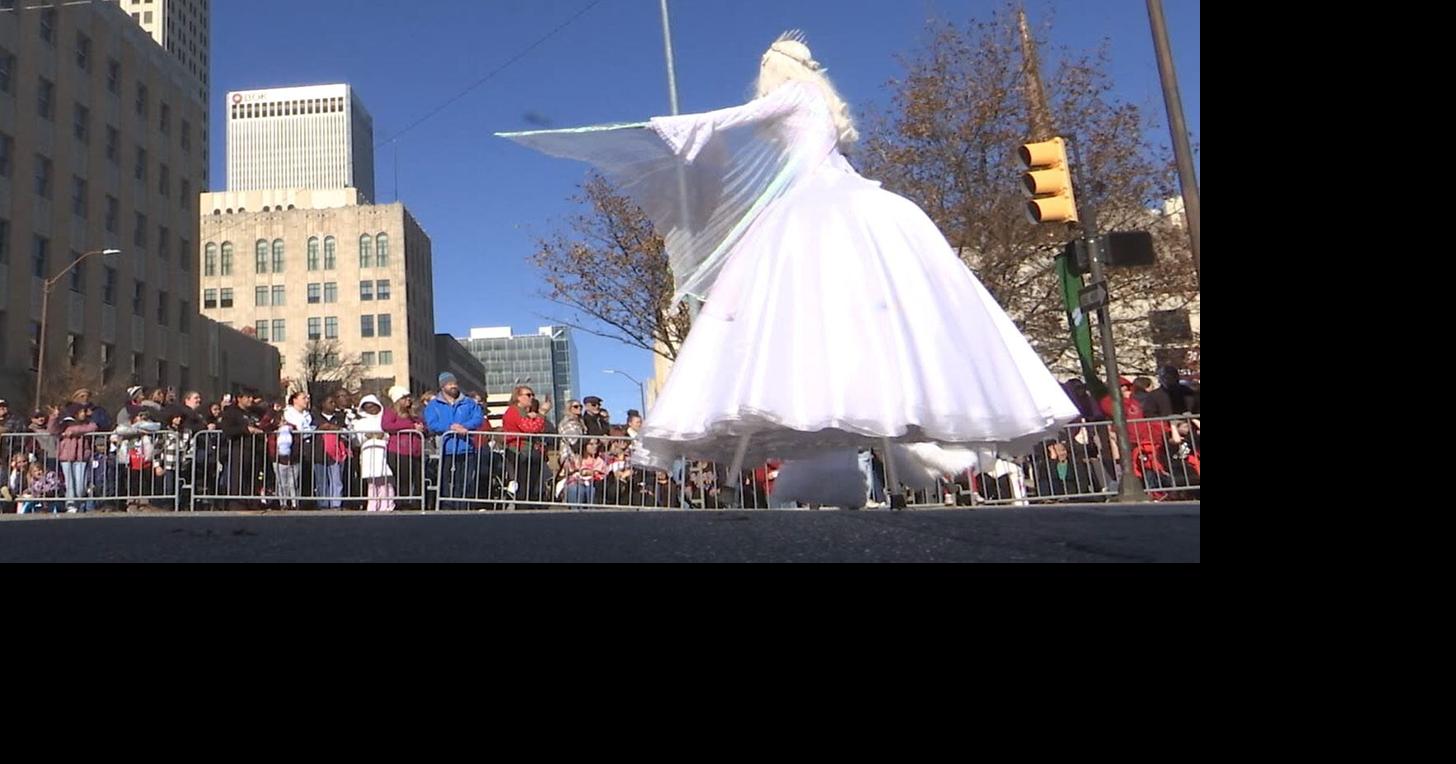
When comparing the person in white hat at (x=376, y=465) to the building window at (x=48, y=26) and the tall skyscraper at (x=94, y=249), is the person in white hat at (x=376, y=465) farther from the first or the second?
the building window at (x=48, y=26)

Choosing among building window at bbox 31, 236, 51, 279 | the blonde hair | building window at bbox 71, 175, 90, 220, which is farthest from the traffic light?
building window at bbox 31, 236, 51, 279

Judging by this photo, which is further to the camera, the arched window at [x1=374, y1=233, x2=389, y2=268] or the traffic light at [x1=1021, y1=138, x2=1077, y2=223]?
the traffic light at [x1=1021, y1=138, x2=1077, y2=223]

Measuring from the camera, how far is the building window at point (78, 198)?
1109 cm

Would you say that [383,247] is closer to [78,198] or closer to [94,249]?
[78,198]

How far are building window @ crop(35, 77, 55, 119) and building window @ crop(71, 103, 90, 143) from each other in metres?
1.44

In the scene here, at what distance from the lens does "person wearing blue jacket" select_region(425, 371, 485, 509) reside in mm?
7223

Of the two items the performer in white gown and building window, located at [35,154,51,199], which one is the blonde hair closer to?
the performer in white gown

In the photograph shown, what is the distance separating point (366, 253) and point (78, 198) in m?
8.16

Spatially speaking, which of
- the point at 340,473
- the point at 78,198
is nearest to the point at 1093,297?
the point at 340,473

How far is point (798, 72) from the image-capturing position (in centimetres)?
345

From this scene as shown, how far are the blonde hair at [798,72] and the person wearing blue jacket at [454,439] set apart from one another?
4.38m

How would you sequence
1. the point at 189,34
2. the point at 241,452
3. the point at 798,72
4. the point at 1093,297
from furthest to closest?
the point at 241,452 → the point at 1093,297 → the point at 798,72 → the point at 189,34

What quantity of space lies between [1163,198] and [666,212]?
28.4 feet

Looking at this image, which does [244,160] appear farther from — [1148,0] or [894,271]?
[1148,0]
